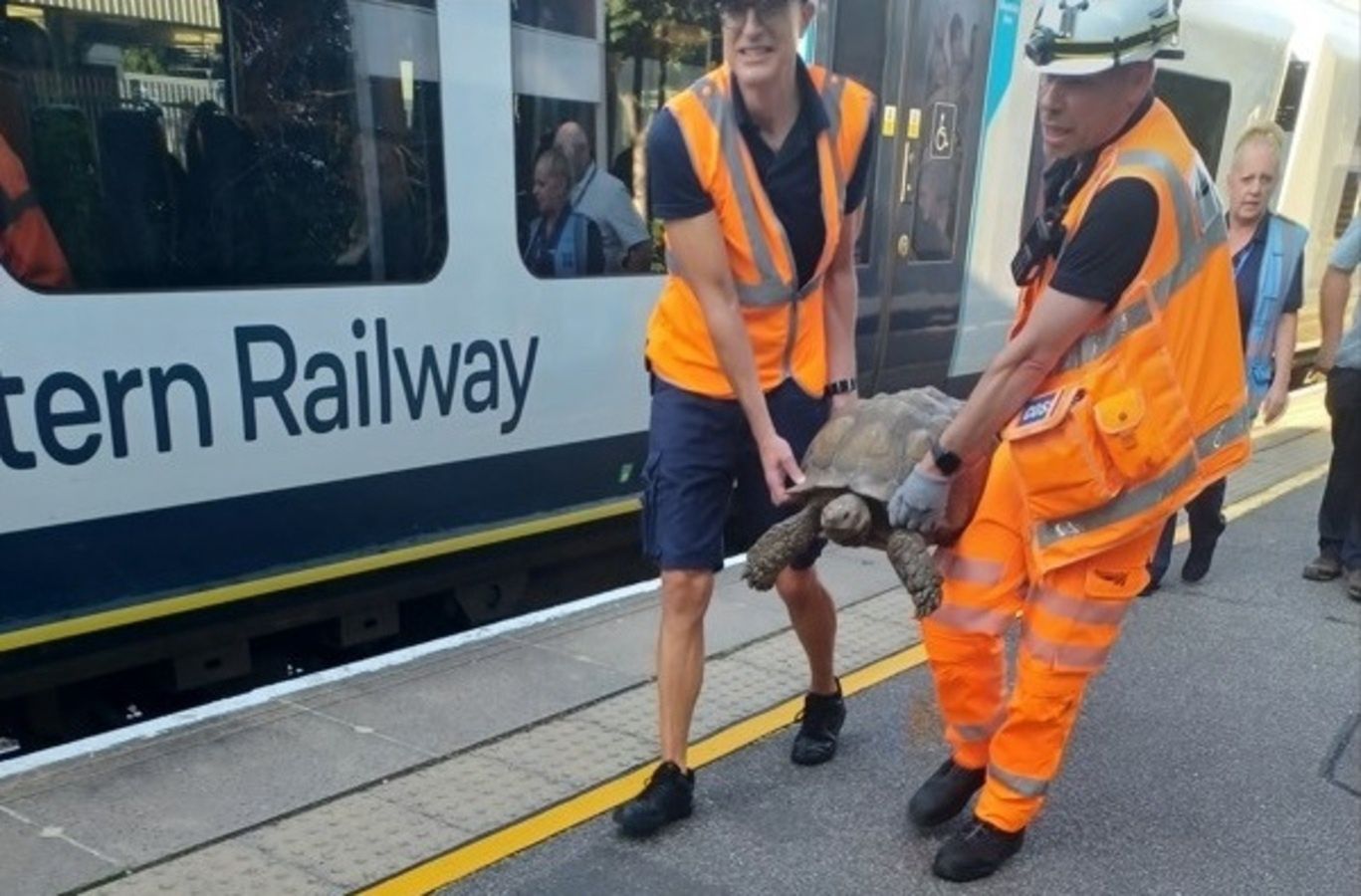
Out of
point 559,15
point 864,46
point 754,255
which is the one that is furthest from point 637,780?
point 864,46

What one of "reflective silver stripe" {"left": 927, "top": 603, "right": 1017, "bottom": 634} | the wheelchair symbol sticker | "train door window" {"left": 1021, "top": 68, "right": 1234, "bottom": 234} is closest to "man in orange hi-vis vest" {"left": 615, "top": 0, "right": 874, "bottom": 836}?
"reflective silver stripe" {"left": 927, "top": 603, "right": 1017, "bottom": 634}

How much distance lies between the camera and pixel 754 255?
276cm

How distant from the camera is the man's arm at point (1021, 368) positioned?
237 cm

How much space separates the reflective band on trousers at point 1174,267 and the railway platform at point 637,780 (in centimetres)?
129

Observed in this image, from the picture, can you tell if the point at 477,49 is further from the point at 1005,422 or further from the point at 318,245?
the point at 1005,422

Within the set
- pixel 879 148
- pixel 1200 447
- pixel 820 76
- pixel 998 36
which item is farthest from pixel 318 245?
pixel 998 36

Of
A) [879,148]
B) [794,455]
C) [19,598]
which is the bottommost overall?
[19,598]

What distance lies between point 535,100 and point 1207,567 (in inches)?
133

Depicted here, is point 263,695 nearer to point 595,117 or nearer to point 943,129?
point 595,117

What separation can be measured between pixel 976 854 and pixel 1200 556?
2.74 m

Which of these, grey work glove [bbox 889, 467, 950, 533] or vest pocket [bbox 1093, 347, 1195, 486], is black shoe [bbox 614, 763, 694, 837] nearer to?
grey work glove [bbox 889, 467, 950, 533]

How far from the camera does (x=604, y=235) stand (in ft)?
15.5

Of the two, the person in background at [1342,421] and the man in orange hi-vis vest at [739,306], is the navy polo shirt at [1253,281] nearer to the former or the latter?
the person in background at [1342,421]

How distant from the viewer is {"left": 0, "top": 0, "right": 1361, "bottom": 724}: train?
3.32 m
